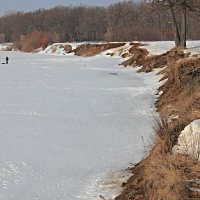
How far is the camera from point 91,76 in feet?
93.1

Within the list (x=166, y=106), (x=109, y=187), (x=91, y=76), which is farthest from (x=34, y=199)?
(x=91, y=76)

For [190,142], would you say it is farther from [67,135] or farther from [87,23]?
[87,23]

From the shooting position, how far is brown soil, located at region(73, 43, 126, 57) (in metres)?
56.2

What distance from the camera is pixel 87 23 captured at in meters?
144

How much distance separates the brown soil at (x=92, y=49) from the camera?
5618 cm

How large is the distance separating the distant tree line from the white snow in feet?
284

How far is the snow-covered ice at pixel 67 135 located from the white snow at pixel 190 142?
1721 mm

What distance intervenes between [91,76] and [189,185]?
2232 centimetres

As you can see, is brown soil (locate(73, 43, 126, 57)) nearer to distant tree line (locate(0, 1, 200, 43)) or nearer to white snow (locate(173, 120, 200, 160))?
distant tree line (locate(0, 1, 200, 43))

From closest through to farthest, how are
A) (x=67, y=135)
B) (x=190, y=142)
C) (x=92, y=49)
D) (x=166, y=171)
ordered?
(x=166, y=171)
(x=190, y=142)
(x=67, y=135)
(x=92, y=49)

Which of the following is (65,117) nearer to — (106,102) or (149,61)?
(106,102)

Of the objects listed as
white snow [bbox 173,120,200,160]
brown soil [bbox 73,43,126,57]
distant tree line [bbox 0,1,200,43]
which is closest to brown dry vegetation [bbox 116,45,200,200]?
white snow [bbox 173,120,200,160]

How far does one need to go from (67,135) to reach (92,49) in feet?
163

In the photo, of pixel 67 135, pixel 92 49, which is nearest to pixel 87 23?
pixel 92 49
